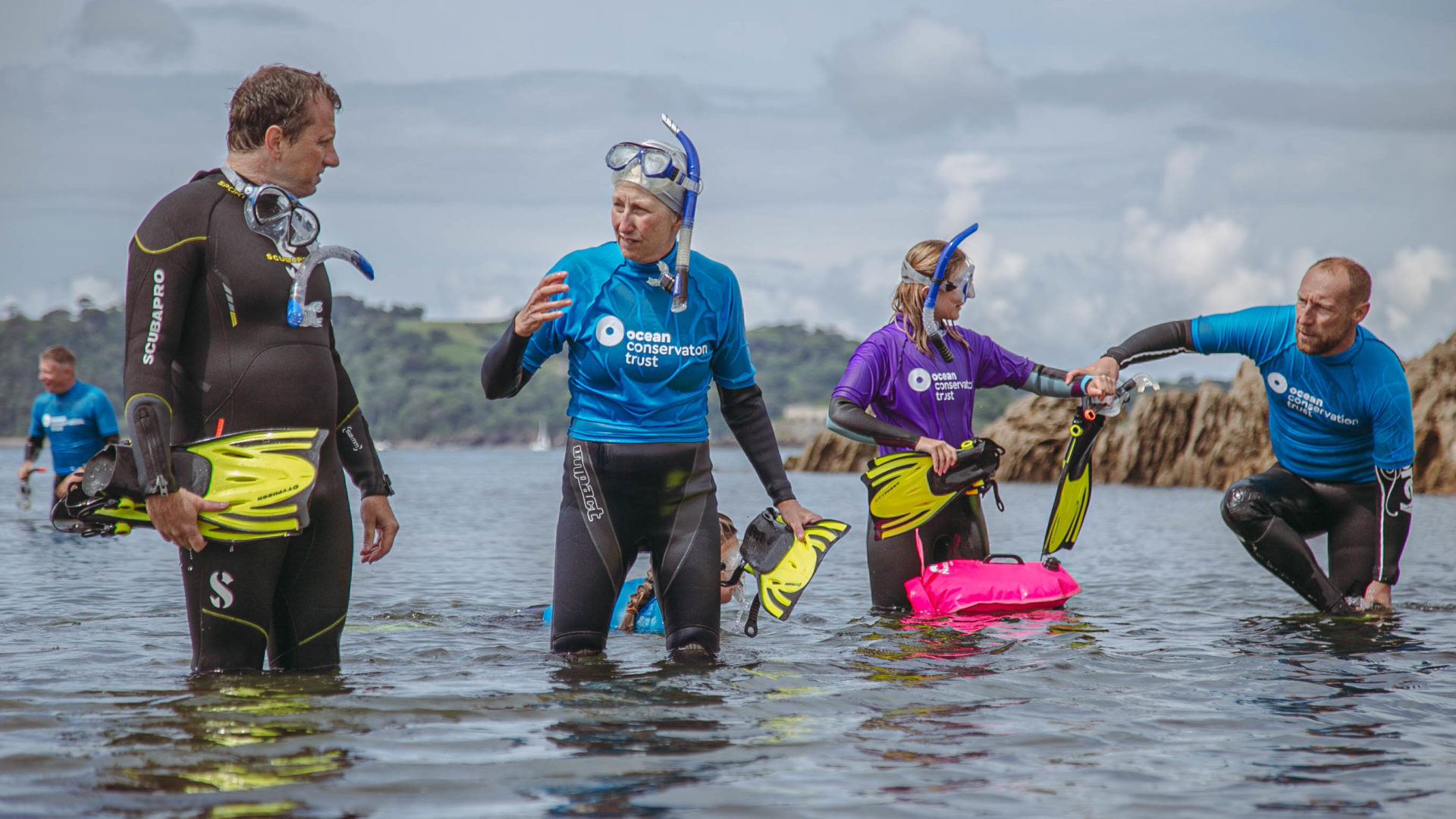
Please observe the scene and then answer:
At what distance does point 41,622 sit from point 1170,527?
62.5ft

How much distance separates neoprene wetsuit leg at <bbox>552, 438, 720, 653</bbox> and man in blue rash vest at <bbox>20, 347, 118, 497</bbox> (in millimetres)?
11064

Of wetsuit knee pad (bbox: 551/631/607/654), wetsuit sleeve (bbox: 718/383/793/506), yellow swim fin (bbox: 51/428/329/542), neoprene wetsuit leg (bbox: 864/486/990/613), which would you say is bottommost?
wetsuit knee pad (bbox: 551/631/607/654)

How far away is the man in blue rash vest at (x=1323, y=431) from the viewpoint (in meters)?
6.88

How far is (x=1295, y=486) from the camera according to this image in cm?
Result: 754

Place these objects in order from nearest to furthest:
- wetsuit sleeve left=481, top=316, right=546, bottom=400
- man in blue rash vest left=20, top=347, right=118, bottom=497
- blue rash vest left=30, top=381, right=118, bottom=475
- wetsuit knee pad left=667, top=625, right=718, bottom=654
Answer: wetsuit sleeve left=481, top=316, right=546, bottom=400
wetsuit knee pad left=667, top=625, right=718, bottom=654
man in blue rash vest left=20, top=347, right=118, bottom=497
blue rash vest left=30, top=381, right=118, bottom=475

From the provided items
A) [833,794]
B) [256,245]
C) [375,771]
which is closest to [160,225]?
[256,245]

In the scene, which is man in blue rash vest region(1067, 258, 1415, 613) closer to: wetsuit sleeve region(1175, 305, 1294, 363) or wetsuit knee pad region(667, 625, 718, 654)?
wetsuit sleeve region(1175, 305, 1294, 363)

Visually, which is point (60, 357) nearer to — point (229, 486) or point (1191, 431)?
point (229, 486)

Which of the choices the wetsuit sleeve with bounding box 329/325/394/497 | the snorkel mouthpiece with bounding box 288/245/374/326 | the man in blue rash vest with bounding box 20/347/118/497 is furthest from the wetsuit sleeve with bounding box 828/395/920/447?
the man in blue rash vest with bounding box 20/347/118/497

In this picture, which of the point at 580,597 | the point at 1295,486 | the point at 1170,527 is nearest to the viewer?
the point at 580,597

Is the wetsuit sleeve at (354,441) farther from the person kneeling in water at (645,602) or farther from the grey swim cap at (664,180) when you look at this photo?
the person kneeling in water at (645,602)

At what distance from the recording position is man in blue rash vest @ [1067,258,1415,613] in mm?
6879

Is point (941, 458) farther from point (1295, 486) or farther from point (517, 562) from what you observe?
point (517, 562)

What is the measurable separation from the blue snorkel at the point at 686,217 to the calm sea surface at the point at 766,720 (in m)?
1.54
